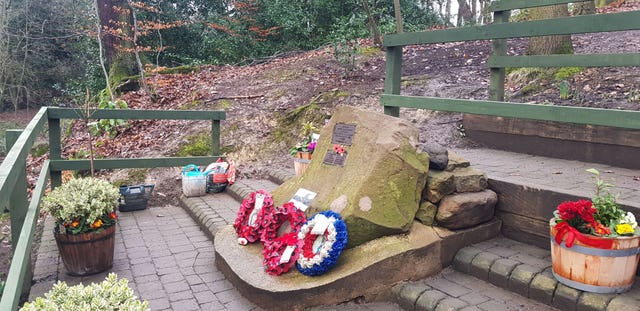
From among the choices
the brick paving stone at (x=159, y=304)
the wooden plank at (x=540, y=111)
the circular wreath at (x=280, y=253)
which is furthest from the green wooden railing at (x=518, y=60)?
the brick paving stone at (x=159, y=304)

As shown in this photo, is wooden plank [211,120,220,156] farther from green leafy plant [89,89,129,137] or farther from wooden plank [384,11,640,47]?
wooden plank [384,11,640,47]

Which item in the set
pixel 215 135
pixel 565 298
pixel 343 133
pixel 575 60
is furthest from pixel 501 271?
pixel 215 135

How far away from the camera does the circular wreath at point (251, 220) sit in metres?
3.81

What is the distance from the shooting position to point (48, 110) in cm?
503

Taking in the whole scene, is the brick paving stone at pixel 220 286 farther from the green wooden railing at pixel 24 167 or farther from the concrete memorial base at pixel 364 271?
the green wooden railing at pixel 24 167

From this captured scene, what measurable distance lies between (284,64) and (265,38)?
339 cm

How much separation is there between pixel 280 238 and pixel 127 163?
3.02 m

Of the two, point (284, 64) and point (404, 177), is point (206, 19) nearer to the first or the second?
point (284, 64)

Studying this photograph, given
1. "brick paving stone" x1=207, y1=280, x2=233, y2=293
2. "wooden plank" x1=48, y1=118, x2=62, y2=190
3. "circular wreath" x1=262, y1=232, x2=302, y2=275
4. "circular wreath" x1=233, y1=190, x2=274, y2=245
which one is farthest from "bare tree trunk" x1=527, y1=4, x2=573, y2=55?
"wooden plank" x1=48, y1=118, x2=62, y2=190

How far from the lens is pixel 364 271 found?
3127 millimetres

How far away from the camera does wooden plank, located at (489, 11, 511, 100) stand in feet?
17.0

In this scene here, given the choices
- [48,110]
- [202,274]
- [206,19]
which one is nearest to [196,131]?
[48,110]

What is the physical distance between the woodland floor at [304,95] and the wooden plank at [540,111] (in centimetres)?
199

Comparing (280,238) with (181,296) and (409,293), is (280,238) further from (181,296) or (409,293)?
(409,293)
